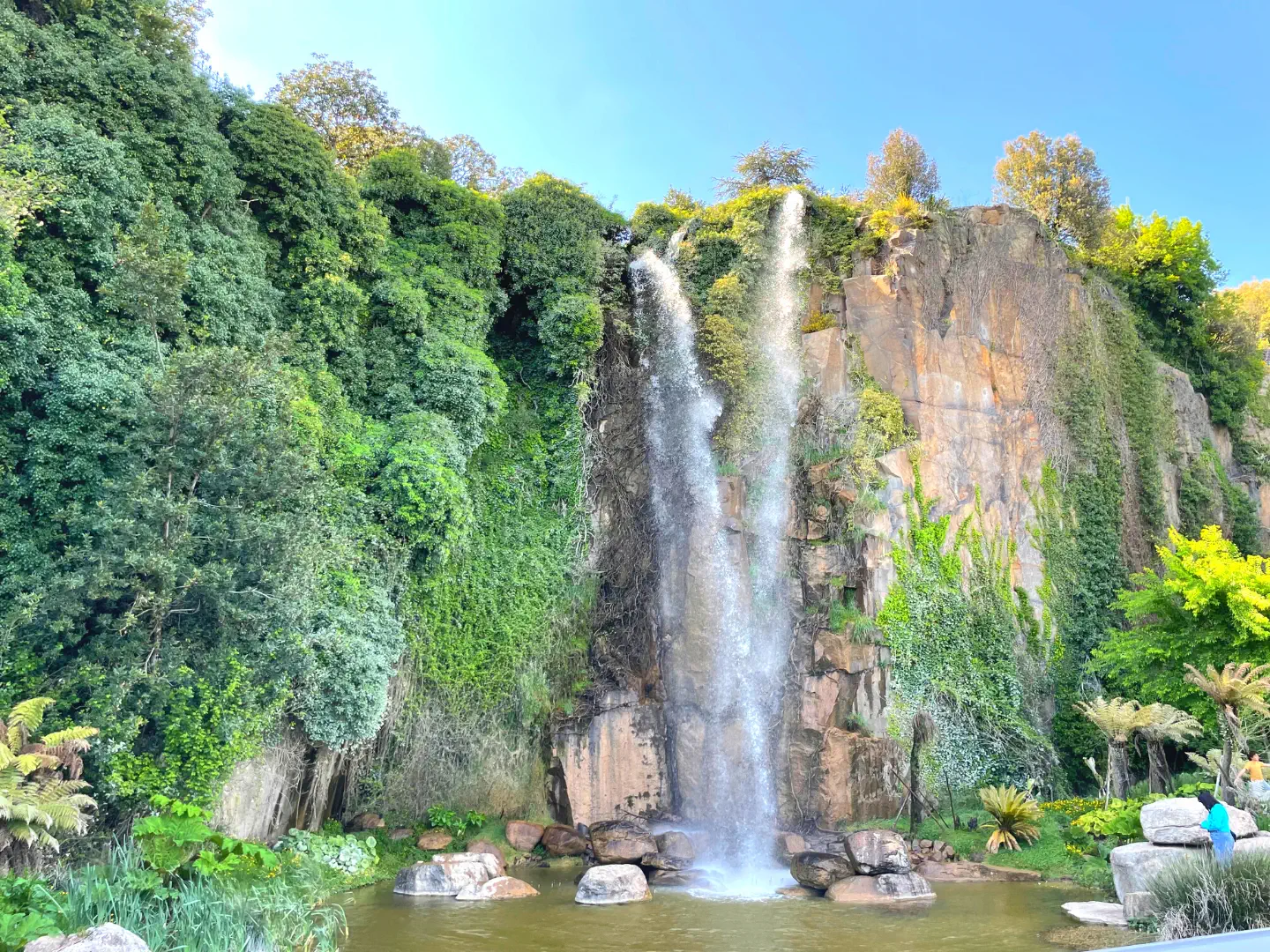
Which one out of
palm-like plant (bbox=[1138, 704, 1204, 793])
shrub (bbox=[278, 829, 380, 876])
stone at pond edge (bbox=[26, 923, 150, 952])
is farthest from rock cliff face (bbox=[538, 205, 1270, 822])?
stone at pond edge (bbox=[26, 923, 150, 952])

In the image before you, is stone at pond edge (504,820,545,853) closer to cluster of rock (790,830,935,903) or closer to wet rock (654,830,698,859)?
wet rock (654,830,698,859)

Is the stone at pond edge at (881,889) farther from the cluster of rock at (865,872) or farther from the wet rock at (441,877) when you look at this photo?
the wet rock at (441,877)

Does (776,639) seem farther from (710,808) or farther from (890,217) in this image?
(890,217)

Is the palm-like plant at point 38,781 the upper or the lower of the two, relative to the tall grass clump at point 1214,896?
upper

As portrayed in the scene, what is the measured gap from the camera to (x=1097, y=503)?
21391 millimetres

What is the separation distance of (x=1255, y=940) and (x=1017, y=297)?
74.7 ft

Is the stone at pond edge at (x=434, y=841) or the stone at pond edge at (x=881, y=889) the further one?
the stone at pond edge at (x=434, y=841)

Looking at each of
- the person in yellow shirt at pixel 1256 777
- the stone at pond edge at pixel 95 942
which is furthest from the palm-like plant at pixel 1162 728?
the stone at pond edge at pixel 95 942

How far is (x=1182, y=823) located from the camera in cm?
1030

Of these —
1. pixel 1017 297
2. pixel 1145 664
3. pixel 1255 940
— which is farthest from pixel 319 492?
pixel 1017 297

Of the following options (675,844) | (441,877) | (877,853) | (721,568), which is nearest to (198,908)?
(441,877)

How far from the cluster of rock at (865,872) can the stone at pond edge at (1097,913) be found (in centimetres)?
193

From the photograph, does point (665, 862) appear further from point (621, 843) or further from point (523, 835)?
point (523, 835)

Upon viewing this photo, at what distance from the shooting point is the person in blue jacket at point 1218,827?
9488 mm
